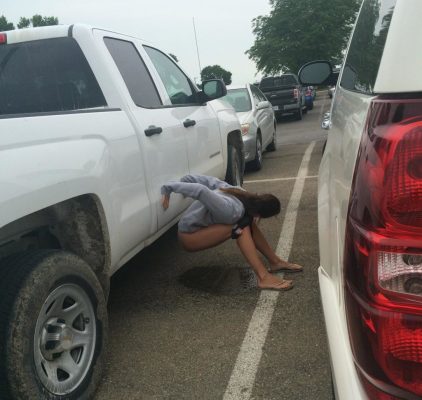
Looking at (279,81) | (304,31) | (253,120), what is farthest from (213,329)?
(304,31)

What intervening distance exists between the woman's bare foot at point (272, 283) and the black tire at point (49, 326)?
4.43 feet

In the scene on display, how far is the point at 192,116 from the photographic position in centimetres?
432

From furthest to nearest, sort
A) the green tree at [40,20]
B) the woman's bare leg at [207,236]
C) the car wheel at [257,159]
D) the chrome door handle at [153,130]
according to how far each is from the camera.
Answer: the green tree at [40,20] → the car wheel at [257,159] → the woman's bare leg at [207,236] → the chrome door handle at [153,130]

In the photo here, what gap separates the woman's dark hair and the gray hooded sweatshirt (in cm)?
4

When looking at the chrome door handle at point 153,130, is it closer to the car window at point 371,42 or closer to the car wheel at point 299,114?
the car window at point 371,42

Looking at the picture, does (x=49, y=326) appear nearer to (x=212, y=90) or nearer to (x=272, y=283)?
(x=272, y=283)

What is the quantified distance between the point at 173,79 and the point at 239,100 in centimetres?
517

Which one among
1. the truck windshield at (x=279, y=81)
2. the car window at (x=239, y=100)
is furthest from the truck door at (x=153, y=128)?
the truck windshield at (x=279, y=81)

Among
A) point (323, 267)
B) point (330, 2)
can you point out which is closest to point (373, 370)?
point (323, 267)

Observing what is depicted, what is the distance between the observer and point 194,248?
12.7 ft

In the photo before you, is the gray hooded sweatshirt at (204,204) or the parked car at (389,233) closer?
the parked car at (389,233)

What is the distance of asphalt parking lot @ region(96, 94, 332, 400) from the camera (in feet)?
8.38

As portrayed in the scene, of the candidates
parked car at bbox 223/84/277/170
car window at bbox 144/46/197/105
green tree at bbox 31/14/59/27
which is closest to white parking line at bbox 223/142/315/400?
car window at bbox 144/46/197/105

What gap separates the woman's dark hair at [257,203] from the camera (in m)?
3.75
